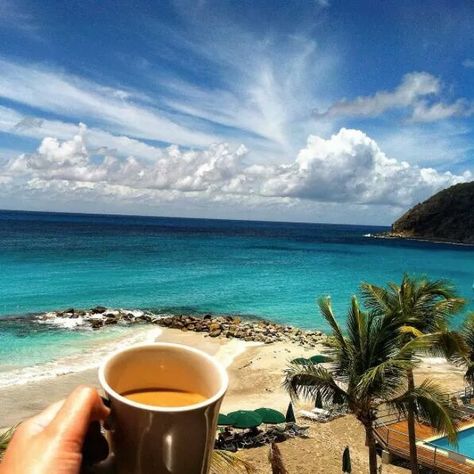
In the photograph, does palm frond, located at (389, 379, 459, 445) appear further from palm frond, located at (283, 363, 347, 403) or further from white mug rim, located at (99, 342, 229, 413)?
white mug rim, located at (99, 342, 229, 413)

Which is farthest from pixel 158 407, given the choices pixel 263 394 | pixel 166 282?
pixel 166 282

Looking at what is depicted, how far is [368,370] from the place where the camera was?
10.7 m

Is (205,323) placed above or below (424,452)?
below

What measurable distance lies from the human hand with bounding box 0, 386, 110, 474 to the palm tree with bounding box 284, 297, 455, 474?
32.4ft

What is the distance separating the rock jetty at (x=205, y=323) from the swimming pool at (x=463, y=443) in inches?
662

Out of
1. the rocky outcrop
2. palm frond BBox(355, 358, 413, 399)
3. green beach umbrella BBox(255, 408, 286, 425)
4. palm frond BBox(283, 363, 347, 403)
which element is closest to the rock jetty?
green beach umbrella BBox(255, 408, 286, 425)

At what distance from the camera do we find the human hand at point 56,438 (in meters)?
1.32

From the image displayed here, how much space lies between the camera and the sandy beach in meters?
17.2

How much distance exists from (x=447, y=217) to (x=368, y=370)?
15570cm

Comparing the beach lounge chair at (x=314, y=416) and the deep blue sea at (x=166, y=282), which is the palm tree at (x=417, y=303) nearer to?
the beach lounge chair at (x=314, y=416)

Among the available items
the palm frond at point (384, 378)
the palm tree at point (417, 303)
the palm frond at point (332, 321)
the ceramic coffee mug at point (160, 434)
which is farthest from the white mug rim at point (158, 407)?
the palm tree at point (417, 303)

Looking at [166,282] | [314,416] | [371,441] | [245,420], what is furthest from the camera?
[166,282]

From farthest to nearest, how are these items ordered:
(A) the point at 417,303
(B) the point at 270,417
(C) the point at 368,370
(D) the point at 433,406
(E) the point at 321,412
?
1. (E) the point at 321,412
2. (B) the point at 270,417
3. (A) the point at 417,303
4. (C) the point at 368,370
5. (D) the point at 433,406

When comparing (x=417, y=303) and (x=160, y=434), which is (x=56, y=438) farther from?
(x=417, y=303)
